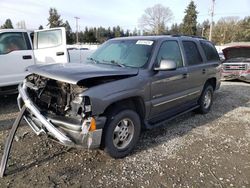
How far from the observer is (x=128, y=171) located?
340 centimetres

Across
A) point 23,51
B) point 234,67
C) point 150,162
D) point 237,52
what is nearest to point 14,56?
point 23,51

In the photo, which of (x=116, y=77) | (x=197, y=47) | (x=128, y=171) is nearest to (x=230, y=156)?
(x=128, y=171)

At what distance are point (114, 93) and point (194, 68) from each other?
101 inches

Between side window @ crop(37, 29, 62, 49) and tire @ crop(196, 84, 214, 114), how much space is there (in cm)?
429

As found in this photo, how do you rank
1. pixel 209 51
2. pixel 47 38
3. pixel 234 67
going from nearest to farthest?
pixel 209 51 < pixel 47 38 < pixel 234 67

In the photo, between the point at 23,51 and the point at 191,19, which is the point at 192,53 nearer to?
the point at 23,51

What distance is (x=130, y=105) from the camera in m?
3.76

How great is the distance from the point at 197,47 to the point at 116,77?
2905mm

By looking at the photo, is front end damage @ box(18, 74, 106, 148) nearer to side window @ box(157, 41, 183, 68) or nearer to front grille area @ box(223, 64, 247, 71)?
side window @ box(157, 41, 183, 68)

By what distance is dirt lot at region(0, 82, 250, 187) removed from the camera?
3166 millimetres

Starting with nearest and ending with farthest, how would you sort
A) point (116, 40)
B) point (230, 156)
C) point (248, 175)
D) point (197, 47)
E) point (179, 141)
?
point (248, 175) < point (230, 156) < point (179, 141) < point (116, 40) < point (197, 47)

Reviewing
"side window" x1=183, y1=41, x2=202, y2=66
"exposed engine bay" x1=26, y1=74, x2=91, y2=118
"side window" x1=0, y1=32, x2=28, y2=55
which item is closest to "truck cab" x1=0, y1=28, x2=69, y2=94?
"side window" x1=0, y1=32, x2=28, y2=55

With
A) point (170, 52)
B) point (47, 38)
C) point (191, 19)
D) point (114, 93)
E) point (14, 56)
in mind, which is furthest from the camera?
point (191, 19)

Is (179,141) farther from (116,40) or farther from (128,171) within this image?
(116,40)
